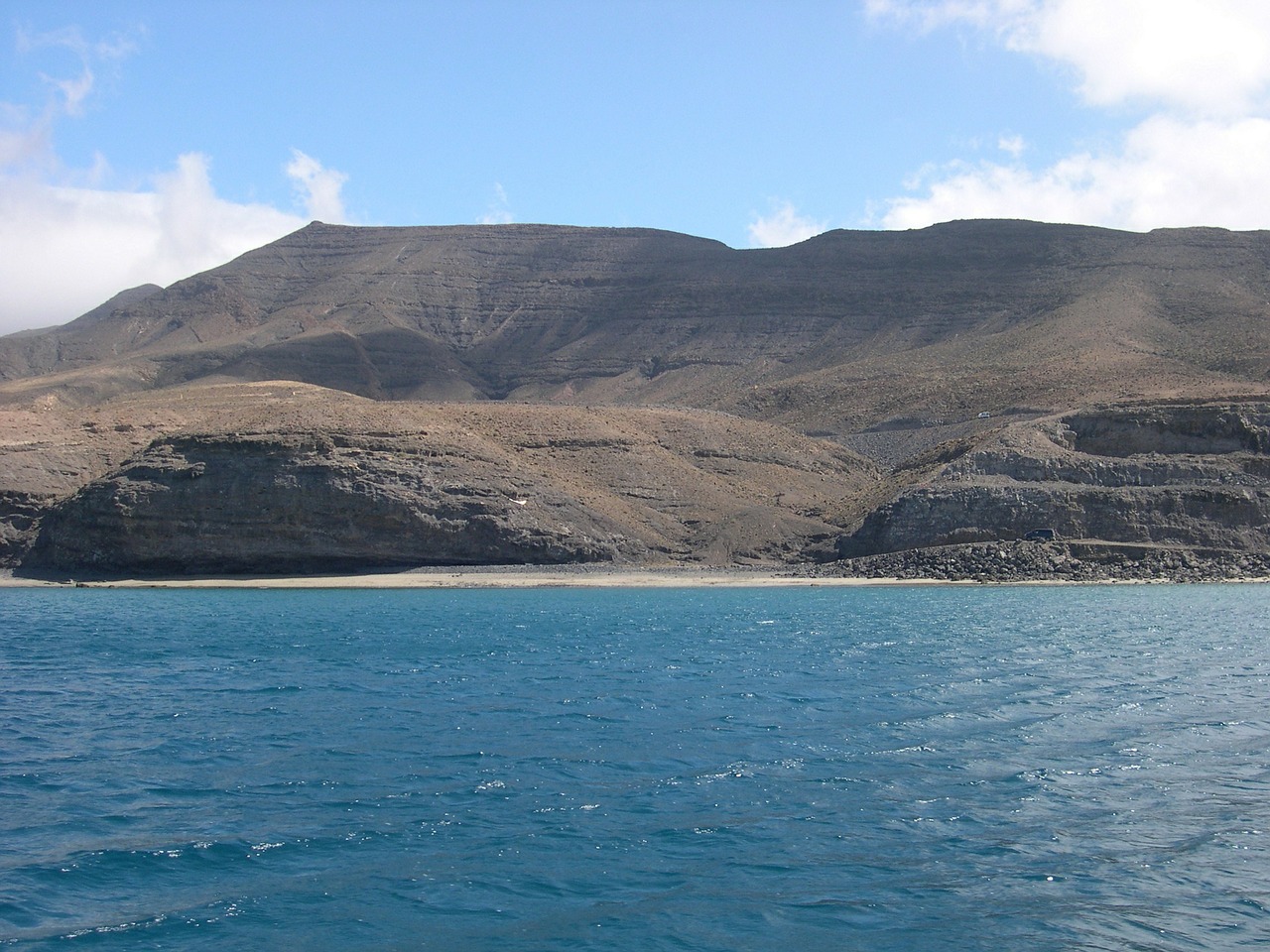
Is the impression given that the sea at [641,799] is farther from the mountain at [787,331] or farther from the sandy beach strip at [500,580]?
the mountain at [787,331]

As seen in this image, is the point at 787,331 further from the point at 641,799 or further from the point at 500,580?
the point at 641,799

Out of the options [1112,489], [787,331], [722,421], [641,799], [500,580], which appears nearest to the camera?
[641,799]

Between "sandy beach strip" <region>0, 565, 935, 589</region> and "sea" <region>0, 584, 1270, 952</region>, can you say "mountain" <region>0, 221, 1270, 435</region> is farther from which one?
"sea" <region>0, 584, 1270, 952</region>

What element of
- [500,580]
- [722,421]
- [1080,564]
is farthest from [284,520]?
[1080,564]

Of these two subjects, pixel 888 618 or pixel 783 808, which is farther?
pixel 888 618

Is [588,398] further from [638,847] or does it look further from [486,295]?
[638,847]

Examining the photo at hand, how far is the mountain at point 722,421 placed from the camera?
75.3 meters

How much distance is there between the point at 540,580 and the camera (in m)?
72.6

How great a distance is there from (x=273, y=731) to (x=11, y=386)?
137486 mm

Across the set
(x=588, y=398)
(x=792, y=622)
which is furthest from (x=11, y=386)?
(x=792, y=622)

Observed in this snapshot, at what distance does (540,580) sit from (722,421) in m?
39.3

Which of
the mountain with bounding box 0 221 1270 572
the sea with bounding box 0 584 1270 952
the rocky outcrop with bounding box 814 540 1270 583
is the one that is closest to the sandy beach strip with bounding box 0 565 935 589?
the mountain with bounding box 0 221 1270 572

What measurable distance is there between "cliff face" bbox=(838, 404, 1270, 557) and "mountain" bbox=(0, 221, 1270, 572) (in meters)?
0.16

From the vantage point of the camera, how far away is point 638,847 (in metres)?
16.3
